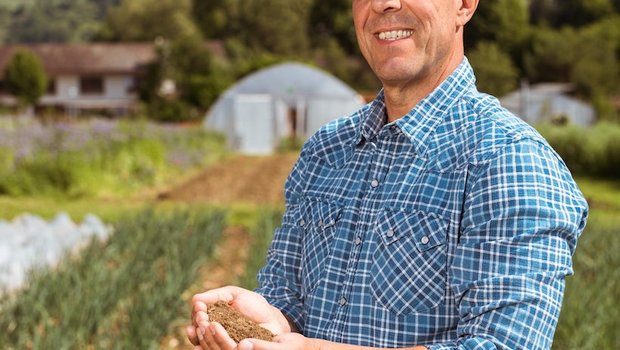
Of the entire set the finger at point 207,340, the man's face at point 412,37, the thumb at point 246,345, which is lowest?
the finger at point 207,340

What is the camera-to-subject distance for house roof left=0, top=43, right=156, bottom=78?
38656mm

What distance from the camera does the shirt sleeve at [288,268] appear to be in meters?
1.53

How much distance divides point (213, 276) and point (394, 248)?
4.67 meters

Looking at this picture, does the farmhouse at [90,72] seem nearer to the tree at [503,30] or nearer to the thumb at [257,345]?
the tree at [503,30]

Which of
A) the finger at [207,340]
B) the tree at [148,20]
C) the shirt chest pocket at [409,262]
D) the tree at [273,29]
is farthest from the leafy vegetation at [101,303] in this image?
the tree at [148,20]

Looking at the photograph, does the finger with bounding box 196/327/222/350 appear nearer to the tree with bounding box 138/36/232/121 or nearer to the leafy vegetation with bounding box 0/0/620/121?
the leafy vegetation with bounding box 0/0/620/121

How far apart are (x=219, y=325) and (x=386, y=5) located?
0.52 metres

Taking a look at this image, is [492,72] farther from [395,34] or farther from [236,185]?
[395,34]

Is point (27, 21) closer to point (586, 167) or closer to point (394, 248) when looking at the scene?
point (586, 167)

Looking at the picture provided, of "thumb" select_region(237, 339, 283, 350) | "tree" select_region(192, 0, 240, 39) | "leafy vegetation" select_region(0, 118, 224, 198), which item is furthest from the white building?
"thumb" select_region(237, 339, 283, 350)

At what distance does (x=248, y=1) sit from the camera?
40.4 m

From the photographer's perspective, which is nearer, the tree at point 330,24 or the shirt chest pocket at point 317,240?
the shirt chest pocket at point 317,240

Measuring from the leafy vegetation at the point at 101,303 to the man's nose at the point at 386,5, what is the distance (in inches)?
77.7

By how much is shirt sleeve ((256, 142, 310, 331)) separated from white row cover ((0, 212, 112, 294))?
2.76 m
